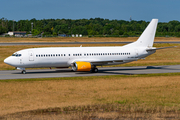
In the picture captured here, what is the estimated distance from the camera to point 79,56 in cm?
4219

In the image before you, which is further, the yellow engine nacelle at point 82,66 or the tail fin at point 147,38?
the tail fin at point 147,38

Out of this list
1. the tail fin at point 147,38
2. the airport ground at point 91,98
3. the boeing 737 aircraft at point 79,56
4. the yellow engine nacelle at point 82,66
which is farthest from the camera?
the tail fin at point 147,38

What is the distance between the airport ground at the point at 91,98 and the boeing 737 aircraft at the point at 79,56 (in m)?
6.56

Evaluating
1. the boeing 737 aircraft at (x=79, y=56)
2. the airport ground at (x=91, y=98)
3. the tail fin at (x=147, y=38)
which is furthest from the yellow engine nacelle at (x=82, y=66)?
the tail fin at (x=147, y=38)

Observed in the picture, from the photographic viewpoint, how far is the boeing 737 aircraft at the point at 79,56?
39844 mm

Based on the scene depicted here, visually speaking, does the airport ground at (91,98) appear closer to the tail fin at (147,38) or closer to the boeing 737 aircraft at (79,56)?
the boeing 737 aircraft at (79,56)

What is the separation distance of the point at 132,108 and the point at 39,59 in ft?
73.4

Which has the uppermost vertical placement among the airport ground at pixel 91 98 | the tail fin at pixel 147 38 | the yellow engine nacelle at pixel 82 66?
the tail fin at pixel 147 38

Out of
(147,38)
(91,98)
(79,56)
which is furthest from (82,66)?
(91,98)

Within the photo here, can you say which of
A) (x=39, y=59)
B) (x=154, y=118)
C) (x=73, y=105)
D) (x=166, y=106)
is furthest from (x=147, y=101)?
(x=39, y=59)

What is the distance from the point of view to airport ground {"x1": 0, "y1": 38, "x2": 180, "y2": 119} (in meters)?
19.6

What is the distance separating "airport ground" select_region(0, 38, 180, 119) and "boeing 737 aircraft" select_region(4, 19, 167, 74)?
6.56 metres

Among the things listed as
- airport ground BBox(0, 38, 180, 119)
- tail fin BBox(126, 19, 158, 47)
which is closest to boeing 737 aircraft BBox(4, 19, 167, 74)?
tail fin BBox(126, 19, 158, 47)

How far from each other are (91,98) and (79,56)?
18150 mm
